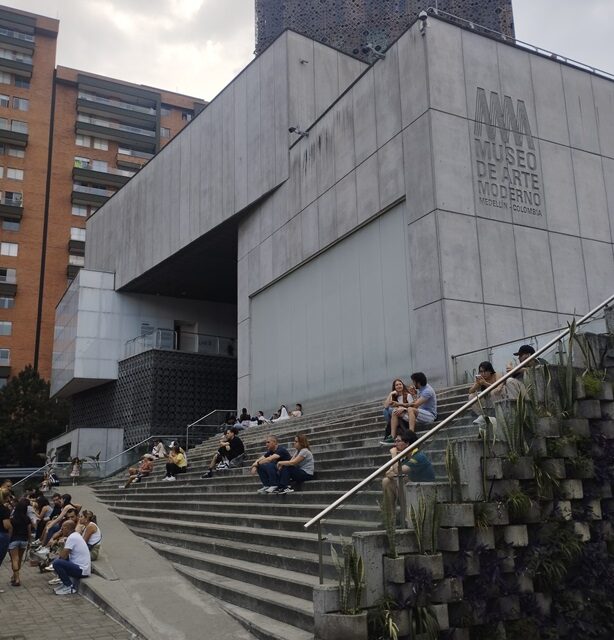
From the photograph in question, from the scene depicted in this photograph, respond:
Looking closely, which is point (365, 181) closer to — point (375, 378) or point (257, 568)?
point (375, 378)

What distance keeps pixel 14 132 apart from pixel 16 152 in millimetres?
1728

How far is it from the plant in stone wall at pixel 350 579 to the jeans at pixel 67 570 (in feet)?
17.5

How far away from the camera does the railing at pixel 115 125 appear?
201ft

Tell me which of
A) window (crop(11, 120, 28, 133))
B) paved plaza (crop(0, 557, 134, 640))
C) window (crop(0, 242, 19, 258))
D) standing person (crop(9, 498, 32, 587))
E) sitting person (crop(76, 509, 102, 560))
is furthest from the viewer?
window (crop(11, 120, 28, 133))

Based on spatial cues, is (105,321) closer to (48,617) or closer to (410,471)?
(48,617)

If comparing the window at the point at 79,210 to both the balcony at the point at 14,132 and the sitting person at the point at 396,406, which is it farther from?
the sitting person at the point at 396,406

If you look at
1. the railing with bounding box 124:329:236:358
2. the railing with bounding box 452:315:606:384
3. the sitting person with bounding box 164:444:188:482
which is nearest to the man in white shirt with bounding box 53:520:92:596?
the sitting person with bounding box 164:444:188:482

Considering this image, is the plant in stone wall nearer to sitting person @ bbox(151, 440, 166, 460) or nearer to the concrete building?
the concrete building

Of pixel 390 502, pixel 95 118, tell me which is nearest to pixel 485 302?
pixel 390 502

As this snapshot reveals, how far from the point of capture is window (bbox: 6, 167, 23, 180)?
185 ft

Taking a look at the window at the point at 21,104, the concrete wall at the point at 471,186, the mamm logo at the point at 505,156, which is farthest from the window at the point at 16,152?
the mamm logo at the point at 505,156

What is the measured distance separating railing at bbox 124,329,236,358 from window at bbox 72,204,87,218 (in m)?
28.7

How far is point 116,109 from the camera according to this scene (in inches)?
2459

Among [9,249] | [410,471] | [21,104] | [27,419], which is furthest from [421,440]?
[21,104]
